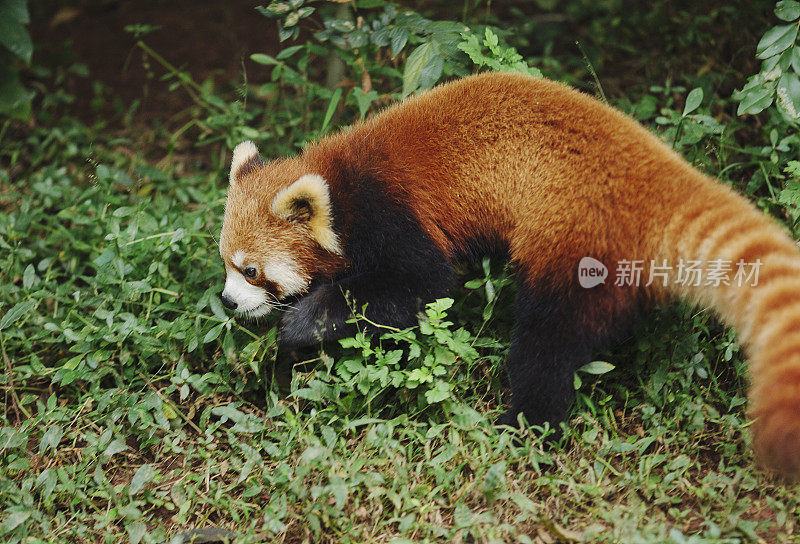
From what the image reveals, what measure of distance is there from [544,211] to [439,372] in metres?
0.78

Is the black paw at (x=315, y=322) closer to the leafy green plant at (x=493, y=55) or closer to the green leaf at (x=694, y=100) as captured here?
the leafy green plant at (x=493, y=55)

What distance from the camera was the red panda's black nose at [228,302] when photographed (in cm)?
307

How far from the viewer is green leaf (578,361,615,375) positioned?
2.72 metres

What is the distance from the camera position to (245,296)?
306cm

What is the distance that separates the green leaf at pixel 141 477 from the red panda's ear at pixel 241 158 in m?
1.35

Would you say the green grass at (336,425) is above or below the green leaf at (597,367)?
below

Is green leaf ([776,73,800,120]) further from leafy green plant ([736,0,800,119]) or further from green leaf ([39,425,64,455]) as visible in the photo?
green leaf ([39,425,64,455])

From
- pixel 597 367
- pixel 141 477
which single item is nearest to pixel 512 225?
pixel 597 367

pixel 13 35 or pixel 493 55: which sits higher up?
pixel 493 55

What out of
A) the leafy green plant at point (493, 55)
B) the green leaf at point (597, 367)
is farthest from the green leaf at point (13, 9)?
the green leaf at point (597, 367)

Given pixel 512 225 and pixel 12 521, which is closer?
pixel 12 521

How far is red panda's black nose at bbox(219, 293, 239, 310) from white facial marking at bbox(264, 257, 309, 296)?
20cm

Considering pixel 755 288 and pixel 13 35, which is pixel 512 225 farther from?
pixel 13 35

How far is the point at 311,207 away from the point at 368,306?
1.62 feet
